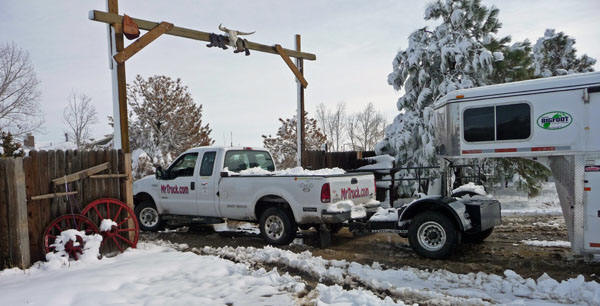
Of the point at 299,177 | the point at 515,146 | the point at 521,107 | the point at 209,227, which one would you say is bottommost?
the point at 209,227

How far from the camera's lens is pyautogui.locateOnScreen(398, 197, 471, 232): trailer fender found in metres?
6.79

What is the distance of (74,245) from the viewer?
20.9 feet

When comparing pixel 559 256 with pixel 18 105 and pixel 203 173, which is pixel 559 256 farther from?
pixel 18 105

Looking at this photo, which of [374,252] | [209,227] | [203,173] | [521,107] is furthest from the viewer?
[209,227]

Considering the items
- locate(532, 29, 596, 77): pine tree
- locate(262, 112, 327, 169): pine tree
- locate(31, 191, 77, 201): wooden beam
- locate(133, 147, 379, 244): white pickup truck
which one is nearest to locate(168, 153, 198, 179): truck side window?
locate(133, 147, 379, 244): white pickup truck

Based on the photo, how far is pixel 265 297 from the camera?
4.91 metres

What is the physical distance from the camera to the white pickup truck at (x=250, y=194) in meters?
7.71

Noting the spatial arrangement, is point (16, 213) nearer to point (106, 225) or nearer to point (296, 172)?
point (106, 225)

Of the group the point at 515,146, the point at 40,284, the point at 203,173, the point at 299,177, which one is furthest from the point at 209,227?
the point at 515,146

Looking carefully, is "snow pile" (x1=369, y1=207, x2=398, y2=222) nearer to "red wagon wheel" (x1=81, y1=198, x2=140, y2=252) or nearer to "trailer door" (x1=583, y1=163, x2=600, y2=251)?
"trailer door" (x1=583, y1=163, x2=600, y2=251)

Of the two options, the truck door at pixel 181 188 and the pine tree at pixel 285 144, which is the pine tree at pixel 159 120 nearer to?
the pine tree at pixel 285 144

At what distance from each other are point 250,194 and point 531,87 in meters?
5.23

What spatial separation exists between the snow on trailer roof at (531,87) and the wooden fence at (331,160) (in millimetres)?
6438

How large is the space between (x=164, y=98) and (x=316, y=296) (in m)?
19.9
